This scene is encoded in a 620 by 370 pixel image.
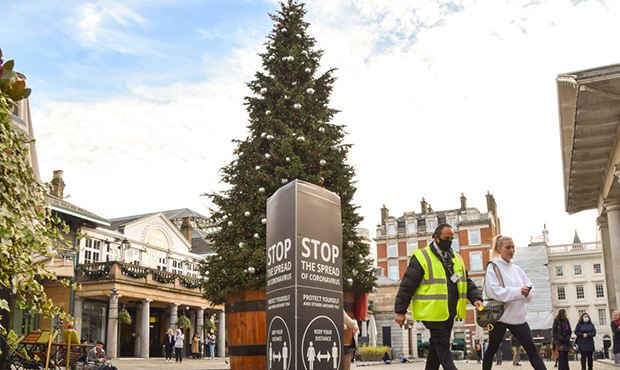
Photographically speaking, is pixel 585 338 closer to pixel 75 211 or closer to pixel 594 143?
pixel 594 143

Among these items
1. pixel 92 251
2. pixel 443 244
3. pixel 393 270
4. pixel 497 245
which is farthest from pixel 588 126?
pixel 393 270

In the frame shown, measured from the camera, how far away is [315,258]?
556cm

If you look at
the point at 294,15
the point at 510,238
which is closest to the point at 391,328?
the point at 294,15

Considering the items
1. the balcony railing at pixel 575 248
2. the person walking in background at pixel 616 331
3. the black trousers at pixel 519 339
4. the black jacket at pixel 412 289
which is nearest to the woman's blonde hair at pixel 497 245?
the black trousers at pixel 519 339

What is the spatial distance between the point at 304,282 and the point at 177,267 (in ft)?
130

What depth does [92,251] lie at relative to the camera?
119 feet

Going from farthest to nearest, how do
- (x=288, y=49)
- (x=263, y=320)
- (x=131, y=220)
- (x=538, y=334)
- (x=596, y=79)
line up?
1. (x=538, y=334)
2. (x=131, y=220)
3. (x=288, y=49)
4. (x=596, y=79)
5. (x=263, y=320)

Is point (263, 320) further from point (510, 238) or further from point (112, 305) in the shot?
point (112, 305)

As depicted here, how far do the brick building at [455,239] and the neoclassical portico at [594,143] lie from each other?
5089 centimetres

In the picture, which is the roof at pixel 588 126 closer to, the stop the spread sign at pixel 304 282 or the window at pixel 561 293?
the stop the spread sign at pixel 304 282

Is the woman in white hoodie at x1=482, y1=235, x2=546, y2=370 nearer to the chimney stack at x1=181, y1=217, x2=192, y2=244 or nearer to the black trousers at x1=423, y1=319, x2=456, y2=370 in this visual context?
the black trousers at x1=423, y1=319, x2=456, y2=370

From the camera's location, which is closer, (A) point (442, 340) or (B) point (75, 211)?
(A) point (442, 340)

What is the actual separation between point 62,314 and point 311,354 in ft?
7.21

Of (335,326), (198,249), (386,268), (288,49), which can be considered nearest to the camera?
(335,326)
